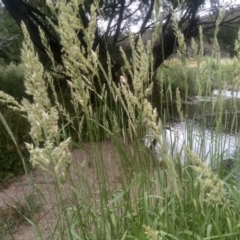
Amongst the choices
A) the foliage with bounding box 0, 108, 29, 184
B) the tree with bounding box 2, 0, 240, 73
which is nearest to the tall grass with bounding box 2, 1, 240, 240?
the foliage with bounding box 0, 108, 29, 184

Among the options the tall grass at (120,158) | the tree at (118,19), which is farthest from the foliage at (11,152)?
the tall grass at (120,158)

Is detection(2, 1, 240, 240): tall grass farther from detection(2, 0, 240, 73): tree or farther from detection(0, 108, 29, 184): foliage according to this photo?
detection(2, 0, 240, 73): tree

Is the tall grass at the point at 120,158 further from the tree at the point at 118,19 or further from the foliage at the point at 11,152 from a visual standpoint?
the tree at the point at 118,19

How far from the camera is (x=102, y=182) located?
52.7 inches

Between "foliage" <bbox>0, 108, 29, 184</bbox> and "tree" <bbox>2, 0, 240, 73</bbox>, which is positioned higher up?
"tree" <bbox>2, 0, 240, 73</bbox>

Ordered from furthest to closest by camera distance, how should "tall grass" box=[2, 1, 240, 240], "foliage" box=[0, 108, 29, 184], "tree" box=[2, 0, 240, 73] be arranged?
"tree" box=[2, 0, 240, 73] < "foliage" box=[0, 108, 29, 184] < "tall grass" box=[2, 1, 240, 240]

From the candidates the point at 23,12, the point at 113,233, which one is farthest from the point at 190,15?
the point at 113,233

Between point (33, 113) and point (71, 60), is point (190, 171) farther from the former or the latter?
point (33, 113)

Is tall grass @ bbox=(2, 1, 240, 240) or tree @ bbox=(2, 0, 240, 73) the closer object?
tall grass @ bbox=(2, 1, 240, 240)

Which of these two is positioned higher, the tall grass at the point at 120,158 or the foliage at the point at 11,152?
the tall grass at the point at 120,158

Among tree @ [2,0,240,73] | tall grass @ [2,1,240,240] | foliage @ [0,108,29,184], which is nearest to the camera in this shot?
tall grass @ [2,1,240,240]

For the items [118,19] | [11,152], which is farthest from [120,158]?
[118,19]

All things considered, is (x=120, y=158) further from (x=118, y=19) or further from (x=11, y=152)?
(x=118, y=19)

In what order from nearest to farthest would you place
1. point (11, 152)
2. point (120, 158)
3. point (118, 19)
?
point (120, 158) → point (11, 152) → point (118, 19)
